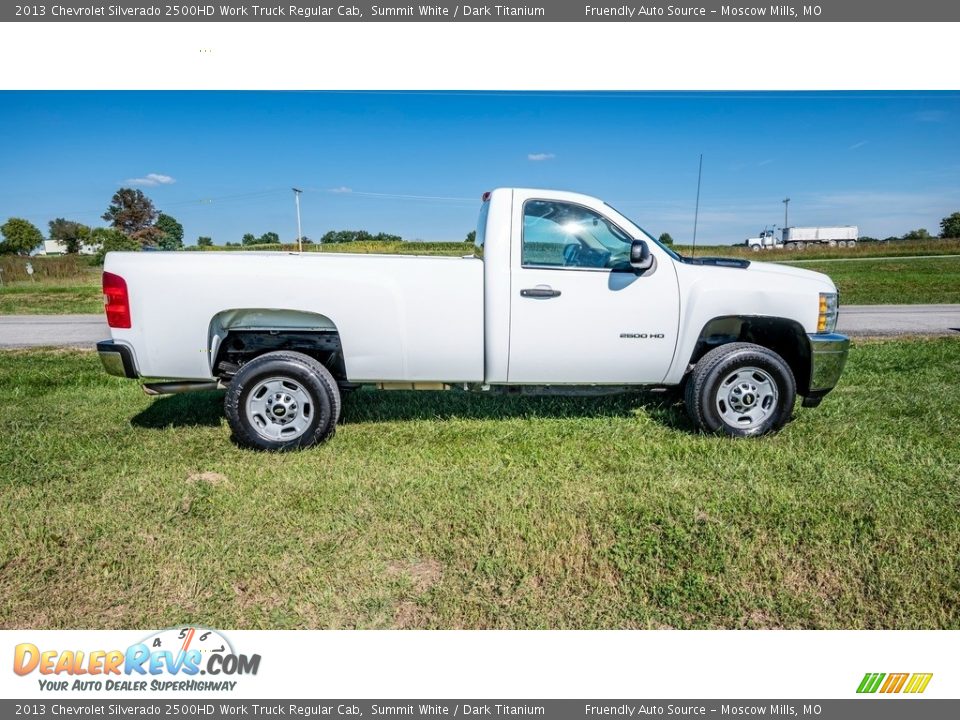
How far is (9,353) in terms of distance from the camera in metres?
9.01

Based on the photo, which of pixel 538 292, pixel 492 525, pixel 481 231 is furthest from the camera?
pixel 481 231

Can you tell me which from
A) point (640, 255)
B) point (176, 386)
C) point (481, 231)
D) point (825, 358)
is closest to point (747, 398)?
point (825, 358)

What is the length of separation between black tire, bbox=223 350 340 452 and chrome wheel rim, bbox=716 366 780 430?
10.4 ft

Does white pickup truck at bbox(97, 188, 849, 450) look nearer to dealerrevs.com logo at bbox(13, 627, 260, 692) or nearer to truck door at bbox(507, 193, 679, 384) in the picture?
truck door at bbox(507, 193, 679, 384)

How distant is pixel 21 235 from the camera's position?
183ft

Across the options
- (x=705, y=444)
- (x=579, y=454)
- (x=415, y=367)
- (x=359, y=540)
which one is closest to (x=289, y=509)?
(x=359, y=540)

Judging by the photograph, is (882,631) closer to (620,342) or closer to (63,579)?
(620,342)

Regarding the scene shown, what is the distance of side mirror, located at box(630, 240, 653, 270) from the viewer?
4.33 meters

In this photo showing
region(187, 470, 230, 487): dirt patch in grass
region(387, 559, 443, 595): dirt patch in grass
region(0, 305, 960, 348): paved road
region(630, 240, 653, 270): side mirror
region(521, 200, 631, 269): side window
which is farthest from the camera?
region(0, 305, 960, 348): paved road

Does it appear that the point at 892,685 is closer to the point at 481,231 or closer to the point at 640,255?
the point at 640,255

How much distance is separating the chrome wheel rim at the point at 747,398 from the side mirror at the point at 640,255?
118 cm

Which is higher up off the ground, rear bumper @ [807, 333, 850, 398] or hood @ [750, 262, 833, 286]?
hood @ [750, 262, 833, 286]

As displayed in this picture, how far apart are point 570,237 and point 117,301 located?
3.52 meters

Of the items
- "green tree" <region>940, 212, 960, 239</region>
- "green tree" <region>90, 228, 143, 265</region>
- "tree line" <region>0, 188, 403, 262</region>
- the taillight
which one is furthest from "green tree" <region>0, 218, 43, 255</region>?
"green tree" <region>940, 212, 960, 239</region>
